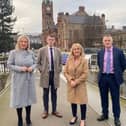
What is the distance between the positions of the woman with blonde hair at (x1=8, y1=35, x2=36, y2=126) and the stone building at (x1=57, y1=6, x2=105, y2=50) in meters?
81.9

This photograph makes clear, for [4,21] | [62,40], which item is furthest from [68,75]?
[62,40]

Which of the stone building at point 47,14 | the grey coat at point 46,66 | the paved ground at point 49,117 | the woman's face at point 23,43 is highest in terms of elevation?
the stone building at point 47,14

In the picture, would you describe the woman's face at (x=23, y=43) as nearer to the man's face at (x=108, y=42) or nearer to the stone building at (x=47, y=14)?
the man's face at (x=108, y=42)

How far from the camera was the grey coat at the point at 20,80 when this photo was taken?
7324 millimetres

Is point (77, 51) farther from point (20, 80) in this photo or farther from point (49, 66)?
point (20, 80)

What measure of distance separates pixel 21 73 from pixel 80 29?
9423 cm

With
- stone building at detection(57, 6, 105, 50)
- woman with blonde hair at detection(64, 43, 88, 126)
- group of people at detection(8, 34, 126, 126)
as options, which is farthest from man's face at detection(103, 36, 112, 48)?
stone building at detection(57, 6, 105, 50)

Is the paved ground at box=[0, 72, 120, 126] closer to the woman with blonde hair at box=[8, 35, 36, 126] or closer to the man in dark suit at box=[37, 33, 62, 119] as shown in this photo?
the man in dark suit at box=[37, 33, 62, 119]

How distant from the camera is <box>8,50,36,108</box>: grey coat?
7.32 metres

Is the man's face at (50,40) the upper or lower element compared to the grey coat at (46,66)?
upper

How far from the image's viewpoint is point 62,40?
107625 mm

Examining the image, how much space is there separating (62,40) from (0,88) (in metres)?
93.3

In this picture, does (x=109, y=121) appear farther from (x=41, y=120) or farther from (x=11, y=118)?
(x=11, y=118)

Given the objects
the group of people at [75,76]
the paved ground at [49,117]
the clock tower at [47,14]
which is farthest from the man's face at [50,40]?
the clock tower at [47,14]
